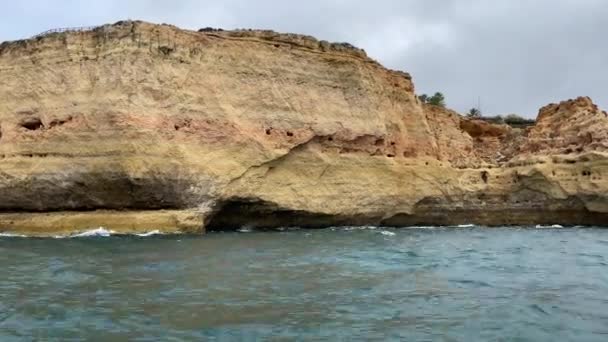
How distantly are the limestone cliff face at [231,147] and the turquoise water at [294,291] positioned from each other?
312 centimetres

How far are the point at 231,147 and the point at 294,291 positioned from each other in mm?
12871

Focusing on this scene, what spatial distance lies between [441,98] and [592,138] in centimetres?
4893

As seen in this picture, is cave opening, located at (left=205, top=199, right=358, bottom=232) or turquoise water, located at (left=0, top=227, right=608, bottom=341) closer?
turquoise water, located at (left=0, top=227, right=608, bottom=341)

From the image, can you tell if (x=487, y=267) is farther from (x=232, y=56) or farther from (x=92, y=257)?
(x=232, y=56)

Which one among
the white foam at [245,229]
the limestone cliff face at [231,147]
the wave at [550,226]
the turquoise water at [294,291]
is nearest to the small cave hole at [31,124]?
the limestone cliff face at [231,147]

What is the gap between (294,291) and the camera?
10.8m

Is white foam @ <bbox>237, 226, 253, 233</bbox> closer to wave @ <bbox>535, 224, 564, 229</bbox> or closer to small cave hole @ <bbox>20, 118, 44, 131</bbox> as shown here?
small cave hole @ <bbox>20, 118, 44, 131</bbox>

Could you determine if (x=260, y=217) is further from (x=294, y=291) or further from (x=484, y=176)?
(x=294, y=291)

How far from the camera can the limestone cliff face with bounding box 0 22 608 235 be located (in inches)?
841

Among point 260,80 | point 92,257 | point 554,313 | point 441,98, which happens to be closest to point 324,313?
point 554,313

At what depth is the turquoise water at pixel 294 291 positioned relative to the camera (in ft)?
27.4

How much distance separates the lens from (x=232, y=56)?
81.6 ft

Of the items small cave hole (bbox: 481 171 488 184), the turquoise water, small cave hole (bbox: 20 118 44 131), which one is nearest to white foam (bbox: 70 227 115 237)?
the turquoise water

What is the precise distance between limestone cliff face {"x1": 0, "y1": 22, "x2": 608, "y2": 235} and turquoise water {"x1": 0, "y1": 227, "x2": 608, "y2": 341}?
3.12 meters
